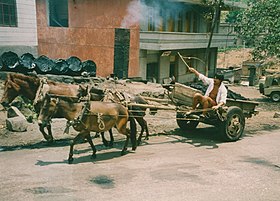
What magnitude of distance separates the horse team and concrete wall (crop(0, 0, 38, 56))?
428 inches

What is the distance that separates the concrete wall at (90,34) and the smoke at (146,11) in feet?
1.12

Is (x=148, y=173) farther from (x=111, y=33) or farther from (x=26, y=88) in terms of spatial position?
(x=111, y=33)

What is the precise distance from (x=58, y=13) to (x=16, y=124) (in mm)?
17600

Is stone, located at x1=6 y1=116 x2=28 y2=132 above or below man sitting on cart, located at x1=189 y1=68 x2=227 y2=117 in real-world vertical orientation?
below

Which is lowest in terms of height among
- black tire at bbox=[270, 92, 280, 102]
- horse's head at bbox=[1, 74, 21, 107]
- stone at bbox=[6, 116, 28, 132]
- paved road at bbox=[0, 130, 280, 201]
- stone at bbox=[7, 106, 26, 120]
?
black tire at bbox=[270, 92, 280, 102]

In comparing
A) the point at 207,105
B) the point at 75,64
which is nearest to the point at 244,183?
the point at 207,105

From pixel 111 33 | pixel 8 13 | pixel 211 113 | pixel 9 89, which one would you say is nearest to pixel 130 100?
pixel 211 113

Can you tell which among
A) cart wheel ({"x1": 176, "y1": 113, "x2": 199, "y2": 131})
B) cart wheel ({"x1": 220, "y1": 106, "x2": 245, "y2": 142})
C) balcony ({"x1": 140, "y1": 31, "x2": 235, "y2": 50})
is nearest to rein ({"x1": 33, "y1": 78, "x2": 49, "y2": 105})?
cart wheel ({"x1": 176, "y1": 113, "x2": 199, "y2": 131})

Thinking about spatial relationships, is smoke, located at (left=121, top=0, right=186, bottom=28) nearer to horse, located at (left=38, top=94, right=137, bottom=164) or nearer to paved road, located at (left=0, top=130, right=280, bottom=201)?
paved road, located at (left=0, top=130, right=280, bottom=201)

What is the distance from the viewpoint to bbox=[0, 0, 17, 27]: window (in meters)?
17.7

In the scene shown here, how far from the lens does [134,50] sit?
21906 millimetres

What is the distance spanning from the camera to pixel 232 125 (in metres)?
10.3

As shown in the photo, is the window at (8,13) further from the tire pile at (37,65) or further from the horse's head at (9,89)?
the horse's head at (9,89)

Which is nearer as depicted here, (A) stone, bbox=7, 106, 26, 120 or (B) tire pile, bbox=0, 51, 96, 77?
(A) stone, bbox=7, 106, 26, 120
